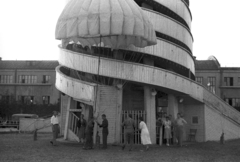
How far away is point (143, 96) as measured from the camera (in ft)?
71.4

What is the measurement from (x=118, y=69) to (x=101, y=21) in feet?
11.2

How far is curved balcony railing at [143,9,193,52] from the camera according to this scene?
20297 mm

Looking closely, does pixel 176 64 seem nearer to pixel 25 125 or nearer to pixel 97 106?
pixel 97 106

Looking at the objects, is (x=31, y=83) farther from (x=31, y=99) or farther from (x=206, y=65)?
(x=206, y=65)

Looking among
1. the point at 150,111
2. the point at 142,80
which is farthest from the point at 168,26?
the point at 150,111

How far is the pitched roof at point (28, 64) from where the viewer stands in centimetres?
5818

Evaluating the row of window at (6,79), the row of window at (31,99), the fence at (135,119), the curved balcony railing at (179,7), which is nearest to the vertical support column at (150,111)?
the fence at (135,119)

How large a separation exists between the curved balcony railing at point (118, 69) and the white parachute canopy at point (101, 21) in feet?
6.06

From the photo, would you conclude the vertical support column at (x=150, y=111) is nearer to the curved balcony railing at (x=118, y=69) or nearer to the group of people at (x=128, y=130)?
the group of people at (x=128, y=130)

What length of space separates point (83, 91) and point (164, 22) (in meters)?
6.17

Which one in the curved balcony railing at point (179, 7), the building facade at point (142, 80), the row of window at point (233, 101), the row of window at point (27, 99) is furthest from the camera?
the row of window at point (233, 101)

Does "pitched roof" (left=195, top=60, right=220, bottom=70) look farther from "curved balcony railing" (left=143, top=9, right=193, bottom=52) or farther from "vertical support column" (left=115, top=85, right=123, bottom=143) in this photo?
"vertical support column" (left=115, top=85, right=123, bottom=143)

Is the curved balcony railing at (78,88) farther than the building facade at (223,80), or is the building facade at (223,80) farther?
the building facade at (223,80)

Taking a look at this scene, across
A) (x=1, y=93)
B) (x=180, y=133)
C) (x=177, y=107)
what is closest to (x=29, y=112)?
(x=1, y=93)
